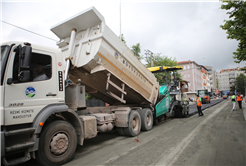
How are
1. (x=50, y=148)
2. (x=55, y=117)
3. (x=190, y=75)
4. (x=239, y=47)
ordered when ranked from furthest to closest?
1. (x=190, y=75)
2. (x=239, y=47)
3. (x=55, y=117)
4. (x=50, y=148)

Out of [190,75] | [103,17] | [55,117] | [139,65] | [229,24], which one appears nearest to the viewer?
[55,117]

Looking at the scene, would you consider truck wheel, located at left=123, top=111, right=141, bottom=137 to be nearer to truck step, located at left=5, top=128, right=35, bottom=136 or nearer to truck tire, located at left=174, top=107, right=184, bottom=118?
truck step, located at left=5, top=128, right=35, bottom=136

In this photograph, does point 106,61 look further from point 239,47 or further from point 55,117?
point 239,47

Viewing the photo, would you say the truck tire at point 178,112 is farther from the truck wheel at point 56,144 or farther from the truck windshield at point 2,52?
the truck windshield at point 2,52

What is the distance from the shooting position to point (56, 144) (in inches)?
137

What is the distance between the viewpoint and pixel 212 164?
11.4ft

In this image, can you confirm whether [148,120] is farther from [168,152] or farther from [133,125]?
[168,152]

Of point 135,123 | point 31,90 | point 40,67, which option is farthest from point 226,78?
point 31,90

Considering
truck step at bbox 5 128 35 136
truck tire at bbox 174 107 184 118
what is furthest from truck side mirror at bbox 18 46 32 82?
truck tire at bbox 174 107 184 118

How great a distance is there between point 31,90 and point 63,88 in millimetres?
713

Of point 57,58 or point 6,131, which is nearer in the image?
point 6,131

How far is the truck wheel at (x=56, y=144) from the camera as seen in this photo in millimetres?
3281

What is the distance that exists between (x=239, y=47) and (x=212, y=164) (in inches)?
390

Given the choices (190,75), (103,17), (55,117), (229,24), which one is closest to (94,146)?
(55,117)
